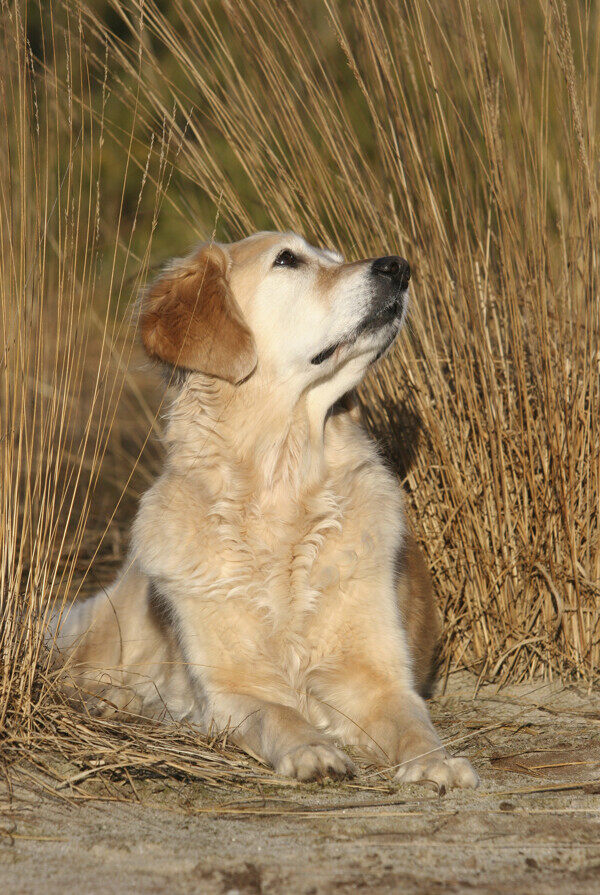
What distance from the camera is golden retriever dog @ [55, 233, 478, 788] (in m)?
2.62

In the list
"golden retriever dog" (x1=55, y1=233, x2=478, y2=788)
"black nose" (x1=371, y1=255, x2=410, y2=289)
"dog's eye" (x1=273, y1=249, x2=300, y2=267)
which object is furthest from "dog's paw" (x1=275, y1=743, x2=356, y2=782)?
"dog's eye" (x1=273, y1=249, x2=300, y2=267)

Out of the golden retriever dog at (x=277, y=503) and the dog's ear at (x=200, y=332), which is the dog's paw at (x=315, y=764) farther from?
the dog's ear at (x=200, y=332)

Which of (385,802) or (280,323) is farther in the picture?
(280,323)

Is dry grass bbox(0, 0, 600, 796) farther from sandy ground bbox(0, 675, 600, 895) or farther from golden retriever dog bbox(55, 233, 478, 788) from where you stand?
sandy ground bbox(0, 675, 600, 895)

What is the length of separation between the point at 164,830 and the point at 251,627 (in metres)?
0.89

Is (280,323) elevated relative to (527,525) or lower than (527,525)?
elevated

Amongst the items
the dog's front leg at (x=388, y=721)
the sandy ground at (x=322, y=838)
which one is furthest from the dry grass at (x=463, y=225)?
the sandy ground at (x=322, y=838)

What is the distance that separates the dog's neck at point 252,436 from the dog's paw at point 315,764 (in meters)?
0.83

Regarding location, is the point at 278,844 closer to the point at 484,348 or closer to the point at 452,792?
the point at 452,792

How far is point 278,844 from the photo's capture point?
5.60 feet

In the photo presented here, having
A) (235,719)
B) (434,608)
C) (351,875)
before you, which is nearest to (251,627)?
(235,719)

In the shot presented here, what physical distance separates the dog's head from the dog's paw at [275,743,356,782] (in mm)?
1057

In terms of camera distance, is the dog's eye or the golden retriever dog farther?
the dog's eye

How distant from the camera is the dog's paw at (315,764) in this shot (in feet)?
6.94
